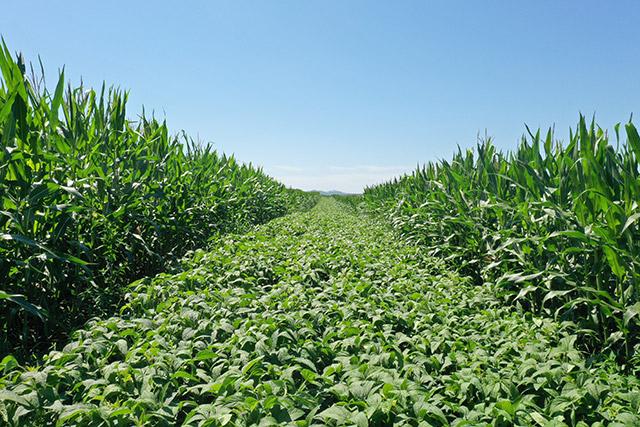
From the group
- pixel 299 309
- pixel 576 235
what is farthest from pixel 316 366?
pixel 576 235

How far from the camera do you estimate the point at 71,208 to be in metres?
2.98

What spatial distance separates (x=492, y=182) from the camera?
4.73 meters

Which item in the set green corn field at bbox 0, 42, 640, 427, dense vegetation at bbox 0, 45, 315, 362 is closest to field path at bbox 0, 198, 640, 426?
green corn field at bbox 0, 42, 640, 427

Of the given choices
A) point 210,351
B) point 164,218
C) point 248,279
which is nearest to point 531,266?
point 248,279

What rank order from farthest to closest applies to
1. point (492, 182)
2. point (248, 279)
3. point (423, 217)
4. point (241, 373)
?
point (423, 217) < point (492, 182) < point (248, 279) < point (241, 373)

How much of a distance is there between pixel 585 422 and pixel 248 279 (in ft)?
8.62

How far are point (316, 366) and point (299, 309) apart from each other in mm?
716

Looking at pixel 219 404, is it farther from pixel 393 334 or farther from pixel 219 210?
pixel 219 210

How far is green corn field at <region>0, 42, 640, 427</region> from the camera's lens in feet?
5.98

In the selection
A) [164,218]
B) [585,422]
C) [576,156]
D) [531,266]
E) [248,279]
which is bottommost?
[585,422]

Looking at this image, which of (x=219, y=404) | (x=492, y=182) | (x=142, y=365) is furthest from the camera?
(x=492, y=182)

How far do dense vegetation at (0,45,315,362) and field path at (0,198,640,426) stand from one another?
580 mm

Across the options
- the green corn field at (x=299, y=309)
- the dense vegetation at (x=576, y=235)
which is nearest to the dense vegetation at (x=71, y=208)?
the green corn field at (x=299, y=309)

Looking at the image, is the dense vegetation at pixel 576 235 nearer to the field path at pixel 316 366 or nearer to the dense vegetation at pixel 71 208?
the field path at pixel 316 366
